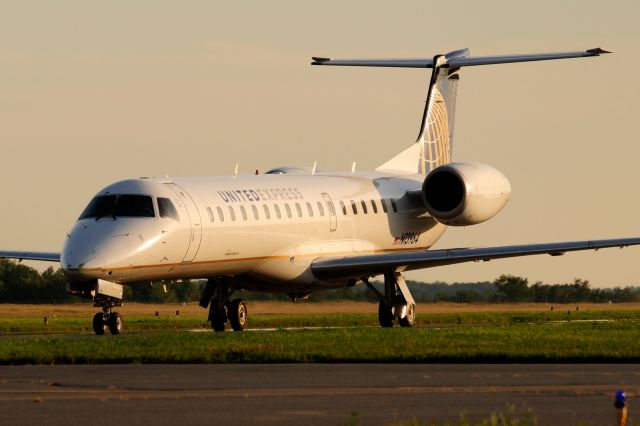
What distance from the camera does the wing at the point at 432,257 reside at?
3769 cm

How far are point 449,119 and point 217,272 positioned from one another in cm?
1654

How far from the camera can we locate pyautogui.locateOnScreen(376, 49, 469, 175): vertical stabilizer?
155 ft

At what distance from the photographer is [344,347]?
27.0 meters

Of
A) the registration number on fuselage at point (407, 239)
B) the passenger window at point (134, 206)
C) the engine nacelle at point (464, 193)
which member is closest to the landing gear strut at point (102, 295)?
the passenger window at point (134, 206)

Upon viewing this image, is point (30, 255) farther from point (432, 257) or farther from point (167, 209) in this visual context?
point (432, 257)

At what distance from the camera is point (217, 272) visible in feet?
116

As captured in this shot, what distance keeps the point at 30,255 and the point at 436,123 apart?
1549cm

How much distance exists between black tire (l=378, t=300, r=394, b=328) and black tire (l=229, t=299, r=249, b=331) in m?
3.92
